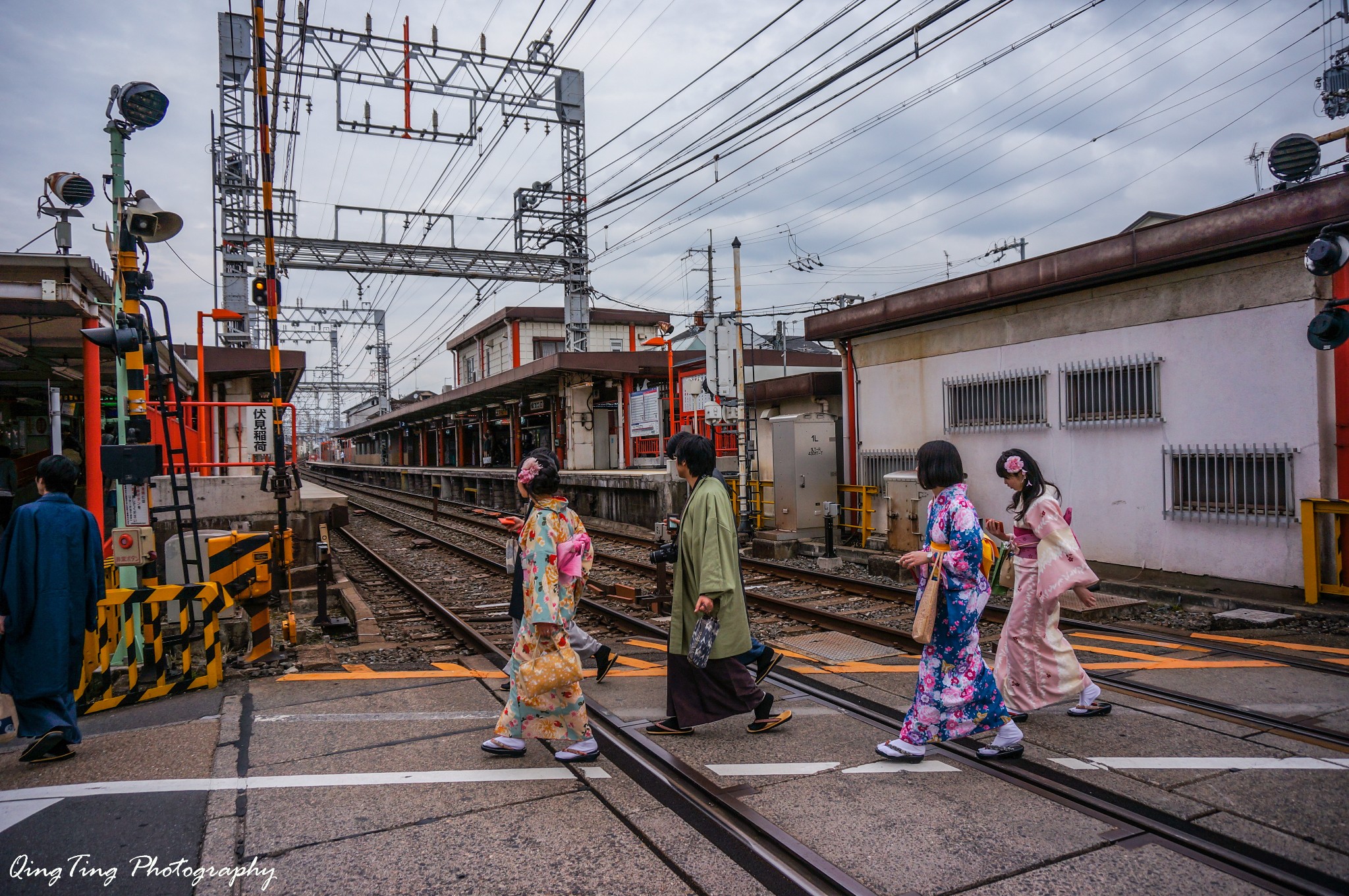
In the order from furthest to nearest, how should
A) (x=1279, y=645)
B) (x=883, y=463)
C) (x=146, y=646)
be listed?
(x=883, y=463), (x=1279, y=645), (x=146, y=646)

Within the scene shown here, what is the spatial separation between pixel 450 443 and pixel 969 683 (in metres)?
45.7

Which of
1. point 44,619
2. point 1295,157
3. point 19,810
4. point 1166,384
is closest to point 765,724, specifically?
point 19,810

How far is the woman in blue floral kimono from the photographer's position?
13.1 ft

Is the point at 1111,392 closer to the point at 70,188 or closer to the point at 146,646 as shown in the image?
the point at 146,646

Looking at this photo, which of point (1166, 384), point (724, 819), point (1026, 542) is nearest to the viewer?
point (724, 819)

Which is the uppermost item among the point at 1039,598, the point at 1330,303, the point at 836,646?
the point at 1330,303

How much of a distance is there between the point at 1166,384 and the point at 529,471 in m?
8.00

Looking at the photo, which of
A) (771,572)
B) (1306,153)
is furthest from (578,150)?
(1306,153)

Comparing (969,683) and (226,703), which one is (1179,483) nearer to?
(969,683)

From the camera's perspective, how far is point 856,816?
3484 millimetres

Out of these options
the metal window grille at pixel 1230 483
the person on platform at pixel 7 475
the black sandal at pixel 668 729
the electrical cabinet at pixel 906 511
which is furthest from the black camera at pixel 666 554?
the electrical cabinet at pixel 906 511

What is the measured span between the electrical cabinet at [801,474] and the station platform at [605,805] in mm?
8710

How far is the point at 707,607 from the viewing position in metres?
4.16

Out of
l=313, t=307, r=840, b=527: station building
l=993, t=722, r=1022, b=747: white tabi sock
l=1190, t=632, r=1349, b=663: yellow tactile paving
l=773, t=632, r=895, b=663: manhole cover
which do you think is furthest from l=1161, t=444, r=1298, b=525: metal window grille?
l=313, t=307, r=840, b=527: station building
